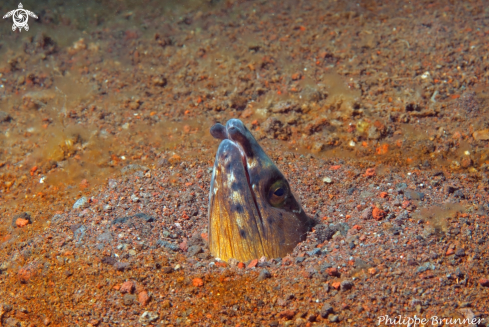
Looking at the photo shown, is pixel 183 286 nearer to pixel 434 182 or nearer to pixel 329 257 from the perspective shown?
pixel 329 257

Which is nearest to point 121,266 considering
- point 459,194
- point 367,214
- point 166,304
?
point 166,304

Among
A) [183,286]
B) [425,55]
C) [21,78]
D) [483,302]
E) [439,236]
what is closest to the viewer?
[483,302]

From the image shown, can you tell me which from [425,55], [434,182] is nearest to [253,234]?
[434,182]

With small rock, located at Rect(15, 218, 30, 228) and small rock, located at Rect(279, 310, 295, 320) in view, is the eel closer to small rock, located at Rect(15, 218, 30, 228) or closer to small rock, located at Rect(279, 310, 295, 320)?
small rock, located at Rect(279, 310, 295, 320)

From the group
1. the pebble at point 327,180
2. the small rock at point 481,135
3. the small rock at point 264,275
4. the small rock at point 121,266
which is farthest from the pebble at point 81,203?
the small rock at point 481,135

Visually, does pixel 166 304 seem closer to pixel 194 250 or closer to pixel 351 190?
pixel 194 250

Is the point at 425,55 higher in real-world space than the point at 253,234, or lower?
higher

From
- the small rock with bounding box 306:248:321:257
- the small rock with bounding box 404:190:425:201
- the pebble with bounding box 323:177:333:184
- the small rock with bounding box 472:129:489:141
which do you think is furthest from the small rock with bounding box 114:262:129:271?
the small rock with bounding box 472:129:489:141
